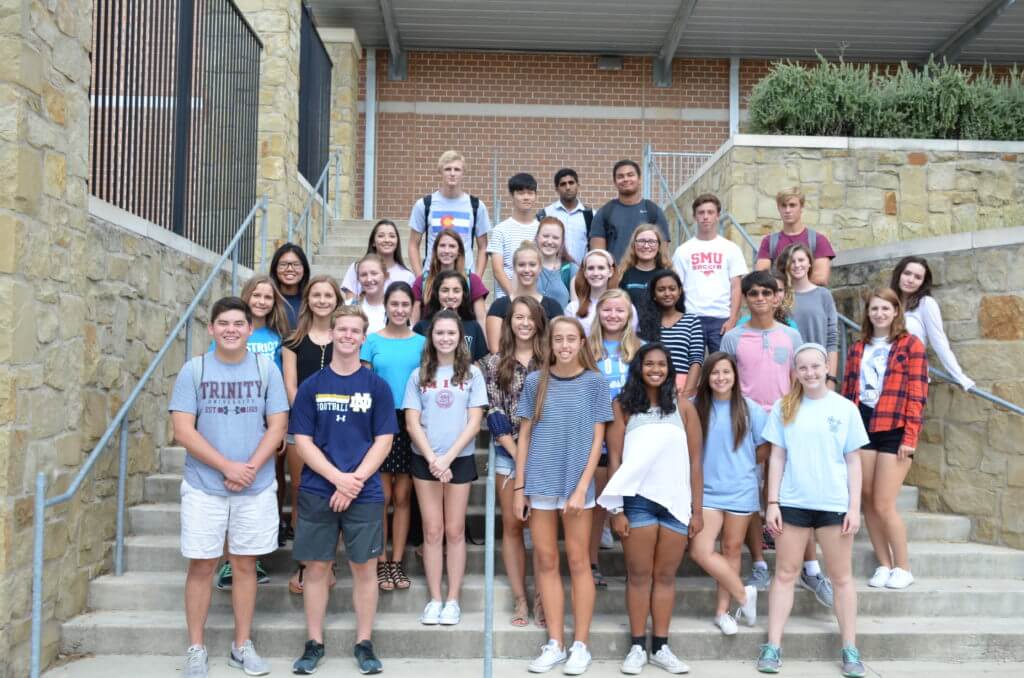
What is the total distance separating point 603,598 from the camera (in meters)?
5.02

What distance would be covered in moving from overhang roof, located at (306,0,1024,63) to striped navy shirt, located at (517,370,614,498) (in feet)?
30.0

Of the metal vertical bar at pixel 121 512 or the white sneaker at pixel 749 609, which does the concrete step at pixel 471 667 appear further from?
the metal vertical bar at pixel 121 512

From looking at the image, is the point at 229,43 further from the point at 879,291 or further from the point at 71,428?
the point at 879,291

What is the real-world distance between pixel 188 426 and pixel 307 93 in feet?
22.2

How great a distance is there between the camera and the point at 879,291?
542 centimetres

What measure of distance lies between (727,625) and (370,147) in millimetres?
10857

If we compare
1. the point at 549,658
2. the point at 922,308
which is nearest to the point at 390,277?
the point at 549,658

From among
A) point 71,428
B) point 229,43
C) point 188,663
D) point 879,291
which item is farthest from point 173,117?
point 879,291

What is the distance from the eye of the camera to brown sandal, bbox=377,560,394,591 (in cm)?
492

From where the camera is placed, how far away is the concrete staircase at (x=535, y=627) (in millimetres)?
4695

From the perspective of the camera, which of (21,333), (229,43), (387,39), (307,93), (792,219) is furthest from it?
(387,39)

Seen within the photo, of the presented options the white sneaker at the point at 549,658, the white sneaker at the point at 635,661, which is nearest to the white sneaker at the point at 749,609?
the white sneaker at the point at 635,661

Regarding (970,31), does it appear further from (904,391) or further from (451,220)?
(904,391)

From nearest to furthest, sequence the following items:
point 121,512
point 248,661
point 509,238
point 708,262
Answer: point 248,661 → point 121,512 → point 708,262 → point 509,238
